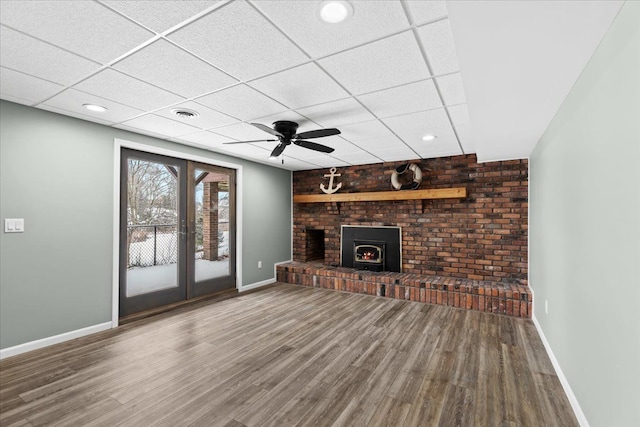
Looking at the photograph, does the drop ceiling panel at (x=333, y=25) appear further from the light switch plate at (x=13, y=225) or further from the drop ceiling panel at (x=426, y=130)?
the light switch plate at (x=13, y=225)

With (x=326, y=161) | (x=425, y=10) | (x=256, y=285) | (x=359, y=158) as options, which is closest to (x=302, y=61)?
(x=425, y=10)

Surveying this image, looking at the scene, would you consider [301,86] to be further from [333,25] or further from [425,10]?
[425,10]

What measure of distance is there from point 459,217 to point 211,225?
415 cm

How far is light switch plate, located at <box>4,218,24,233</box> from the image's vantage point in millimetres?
2758

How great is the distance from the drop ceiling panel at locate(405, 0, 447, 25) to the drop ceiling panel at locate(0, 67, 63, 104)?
2.78 m

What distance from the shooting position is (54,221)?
3057mm

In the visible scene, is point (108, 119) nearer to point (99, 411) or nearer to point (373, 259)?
point (99, 411)

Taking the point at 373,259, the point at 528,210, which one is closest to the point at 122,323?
the point at 373,259

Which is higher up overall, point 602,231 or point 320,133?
point 320,133

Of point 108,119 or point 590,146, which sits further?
point 108,119

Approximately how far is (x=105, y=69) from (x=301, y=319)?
321 centimetres

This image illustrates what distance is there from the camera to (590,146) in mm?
1697

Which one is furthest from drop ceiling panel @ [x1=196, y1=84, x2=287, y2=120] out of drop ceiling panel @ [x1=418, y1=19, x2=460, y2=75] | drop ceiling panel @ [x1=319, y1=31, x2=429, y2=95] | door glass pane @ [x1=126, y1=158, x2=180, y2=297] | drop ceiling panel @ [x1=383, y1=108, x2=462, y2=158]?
door glass pane @ [x1=126, y1=158, x2=180, y2=297]

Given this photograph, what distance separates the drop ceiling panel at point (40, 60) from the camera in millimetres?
1797
